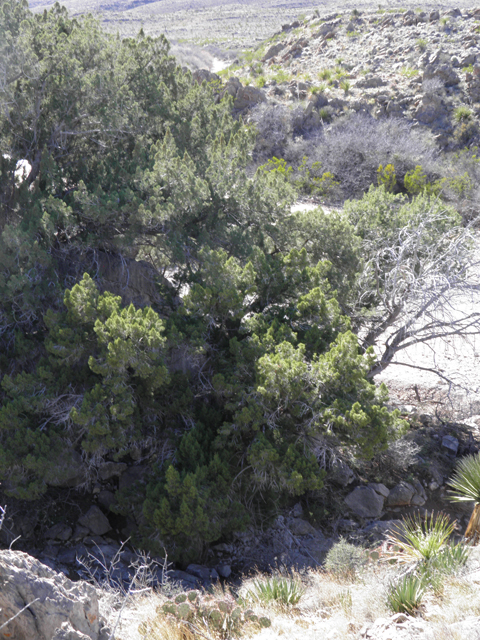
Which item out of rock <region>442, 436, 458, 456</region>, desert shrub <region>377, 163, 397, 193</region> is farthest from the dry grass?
desert shrub <region>377, 163, 397, 193</region>

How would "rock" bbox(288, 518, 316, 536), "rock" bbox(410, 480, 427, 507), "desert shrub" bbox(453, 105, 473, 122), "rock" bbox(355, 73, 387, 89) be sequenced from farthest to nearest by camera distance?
"rock" bbox(355, 73, 387, 89)
"desert shrub" bbox(453, 105, 473, 122)
"rock" bbox(410, 480, 427, 507)
"rock" bbox(288, 518, 316, 536)

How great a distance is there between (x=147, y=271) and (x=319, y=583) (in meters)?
5.95

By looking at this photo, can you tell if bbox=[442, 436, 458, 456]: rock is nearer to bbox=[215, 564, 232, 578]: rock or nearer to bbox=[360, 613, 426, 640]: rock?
bbox=[215, 564, 232, 578]: rock

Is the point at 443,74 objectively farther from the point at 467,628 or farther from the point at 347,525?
the point at 467,628

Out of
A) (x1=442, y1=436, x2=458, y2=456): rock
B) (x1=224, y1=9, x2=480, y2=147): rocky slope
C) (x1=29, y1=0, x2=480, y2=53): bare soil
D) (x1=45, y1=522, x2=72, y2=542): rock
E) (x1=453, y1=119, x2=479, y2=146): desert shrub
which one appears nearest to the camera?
(x1=45, y1=522, x2=72, y2=542): rock

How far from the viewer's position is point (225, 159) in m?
8.80

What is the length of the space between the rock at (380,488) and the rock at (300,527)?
1.63m

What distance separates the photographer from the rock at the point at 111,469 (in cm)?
772

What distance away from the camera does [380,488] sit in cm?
849

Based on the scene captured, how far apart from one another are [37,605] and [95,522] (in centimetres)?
405

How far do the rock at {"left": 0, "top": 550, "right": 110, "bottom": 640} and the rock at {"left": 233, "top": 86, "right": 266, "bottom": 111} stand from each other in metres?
24.0

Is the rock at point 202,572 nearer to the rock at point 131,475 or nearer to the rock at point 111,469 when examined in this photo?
the rock at point 131,475

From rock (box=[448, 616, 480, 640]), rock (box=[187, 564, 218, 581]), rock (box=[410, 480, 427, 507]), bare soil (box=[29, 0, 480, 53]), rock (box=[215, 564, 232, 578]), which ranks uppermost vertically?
bare soil (box=[29, 0, 480, 53])

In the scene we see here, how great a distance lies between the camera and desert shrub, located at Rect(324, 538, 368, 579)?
588cm
